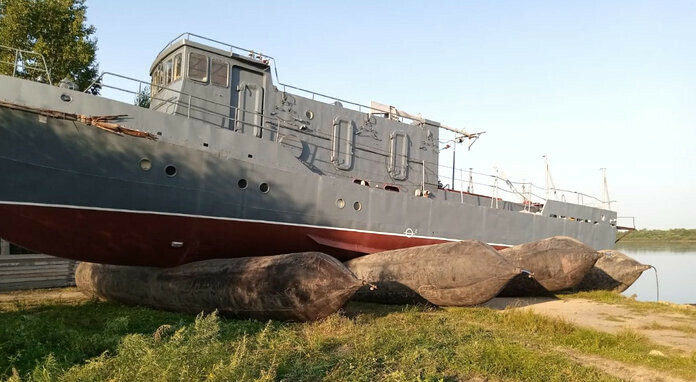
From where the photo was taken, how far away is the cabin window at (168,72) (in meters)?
13.2

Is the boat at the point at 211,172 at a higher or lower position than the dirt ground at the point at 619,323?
higher

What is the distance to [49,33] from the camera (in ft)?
73.5

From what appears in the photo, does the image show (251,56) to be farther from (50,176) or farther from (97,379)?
(97,379)

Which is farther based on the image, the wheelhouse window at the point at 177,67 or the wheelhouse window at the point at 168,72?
the wheelhouse window at the point at 168,72

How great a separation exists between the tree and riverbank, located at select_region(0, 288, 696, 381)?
16779 mm

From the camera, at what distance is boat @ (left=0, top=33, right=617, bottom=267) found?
9.30 meters

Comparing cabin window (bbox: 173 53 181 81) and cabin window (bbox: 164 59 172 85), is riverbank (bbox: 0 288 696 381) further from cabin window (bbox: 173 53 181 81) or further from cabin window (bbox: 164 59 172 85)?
cabin window (bbox: 164 59 172 85)

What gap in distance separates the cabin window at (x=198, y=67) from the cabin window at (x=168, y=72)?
92 cm

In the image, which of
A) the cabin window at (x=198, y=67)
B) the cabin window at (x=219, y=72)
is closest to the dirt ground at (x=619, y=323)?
the cabin window at (x=219, y=72)

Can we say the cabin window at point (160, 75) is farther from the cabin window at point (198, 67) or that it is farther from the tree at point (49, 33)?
the tree at point (49, 33)

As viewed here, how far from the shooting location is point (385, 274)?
36.1 ft

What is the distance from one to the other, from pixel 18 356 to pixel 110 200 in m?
4.50

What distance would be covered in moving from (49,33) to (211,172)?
58.5ft

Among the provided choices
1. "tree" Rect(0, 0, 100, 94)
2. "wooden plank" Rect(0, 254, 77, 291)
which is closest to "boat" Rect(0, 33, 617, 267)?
"wooden plank" Rect(0, 254, 77, 291)
